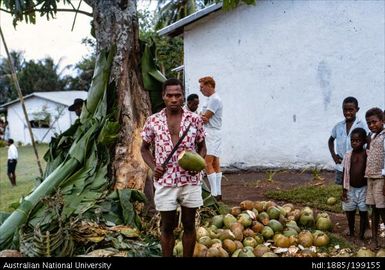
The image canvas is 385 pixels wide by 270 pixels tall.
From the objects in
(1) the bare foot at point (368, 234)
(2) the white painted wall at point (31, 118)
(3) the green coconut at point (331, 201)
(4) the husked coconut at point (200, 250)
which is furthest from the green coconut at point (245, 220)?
(2) the white painted wall at point (31, 118)

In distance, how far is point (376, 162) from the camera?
193 inches

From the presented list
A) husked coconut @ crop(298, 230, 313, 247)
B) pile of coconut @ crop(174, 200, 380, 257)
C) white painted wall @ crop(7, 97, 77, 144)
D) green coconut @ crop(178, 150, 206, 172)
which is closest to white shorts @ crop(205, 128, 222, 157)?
pile of coconut @ crop(174, 200, 380, 257)

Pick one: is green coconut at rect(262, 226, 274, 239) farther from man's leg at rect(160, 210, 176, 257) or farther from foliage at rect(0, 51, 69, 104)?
foliage at rect(0, 51, 69, 104)

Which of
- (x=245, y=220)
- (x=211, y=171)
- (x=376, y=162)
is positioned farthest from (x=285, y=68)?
(x=245, y=220)

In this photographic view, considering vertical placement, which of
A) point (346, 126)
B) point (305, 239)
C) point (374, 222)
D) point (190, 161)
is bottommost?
point (305, 239)

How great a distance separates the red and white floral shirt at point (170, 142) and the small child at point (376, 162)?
191 cm

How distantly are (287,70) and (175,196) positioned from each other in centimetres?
695

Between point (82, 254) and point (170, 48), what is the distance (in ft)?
53.7

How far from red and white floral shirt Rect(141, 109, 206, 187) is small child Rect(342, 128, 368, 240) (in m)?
1.94

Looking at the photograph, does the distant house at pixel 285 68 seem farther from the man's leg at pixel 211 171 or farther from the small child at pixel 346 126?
the small child at pixel 346 126

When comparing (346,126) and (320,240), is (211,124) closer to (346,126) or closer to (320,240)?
(346,126)

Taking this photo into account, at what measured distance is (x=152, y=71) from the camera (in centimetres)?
680

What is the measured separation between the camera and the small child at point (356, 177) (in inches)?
201

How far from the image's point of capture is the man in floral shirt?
3977mm
